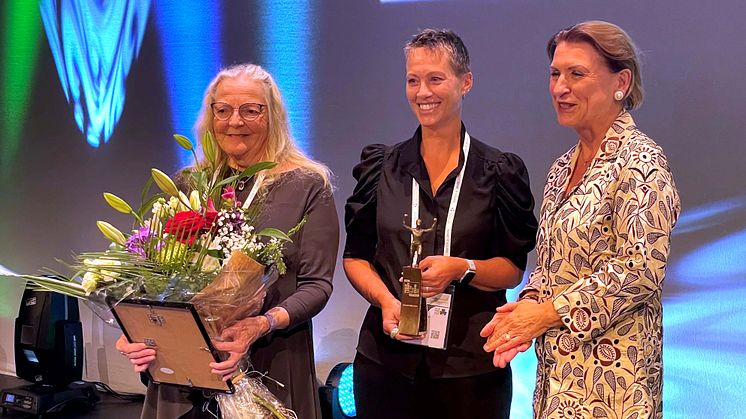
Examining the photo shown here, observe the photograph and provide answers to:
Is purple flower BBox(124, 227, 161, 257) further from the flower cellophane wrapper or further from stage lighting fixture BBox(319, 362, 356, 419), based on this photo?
stage lighting fixture BBox(319, 362, 356, 419)

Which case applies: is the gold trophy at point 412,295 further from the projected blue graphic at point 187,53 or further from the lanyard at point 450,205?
the projected blue graphic at point 187,53

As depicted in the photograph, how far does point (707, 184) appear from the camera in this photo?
3178 mm

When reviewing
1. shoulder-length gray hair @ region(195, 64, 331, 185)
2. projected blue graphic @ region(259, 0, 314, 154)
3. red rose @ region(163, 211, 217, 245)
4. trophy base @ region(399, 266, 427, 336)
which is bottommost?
trophy base @ region(399, 266, 427, 336)

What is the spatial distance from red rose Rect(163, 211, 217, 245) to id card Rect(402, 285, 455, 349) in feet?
2.21

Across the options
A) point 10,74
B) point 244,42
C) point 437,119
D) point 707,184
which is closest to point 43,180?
point 10,74

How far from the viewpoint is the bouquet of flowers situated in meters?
1.69

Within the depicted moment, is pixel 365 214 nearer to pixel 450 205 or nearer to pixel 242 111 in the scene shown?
pixel 450 205

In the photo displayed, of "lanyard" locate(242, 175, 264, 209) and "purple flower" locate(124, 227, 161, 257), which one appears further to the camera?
"lanyard" locate(242, 175, 264, 209)

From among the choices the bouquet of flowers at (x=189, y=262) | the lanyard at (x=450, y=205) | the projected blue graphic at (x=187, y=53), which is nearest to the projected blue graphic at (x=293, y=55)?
the projected blue graphic at (x=187, y=53)

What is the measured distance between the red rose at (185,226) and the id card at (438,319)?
0.67m

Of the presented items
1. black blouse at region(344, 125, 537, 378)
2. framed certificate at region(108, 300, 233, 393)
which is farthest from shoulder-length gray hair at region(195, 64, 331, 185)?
framed certificate at region(108, 300, 233, 393)

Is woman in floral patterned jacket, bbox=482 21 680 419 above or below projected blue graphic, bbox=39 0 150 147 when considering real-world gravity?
below

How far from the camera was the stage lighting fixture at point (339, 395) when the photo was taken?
11.4 feet

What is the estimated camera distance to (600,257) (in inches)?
66.2
